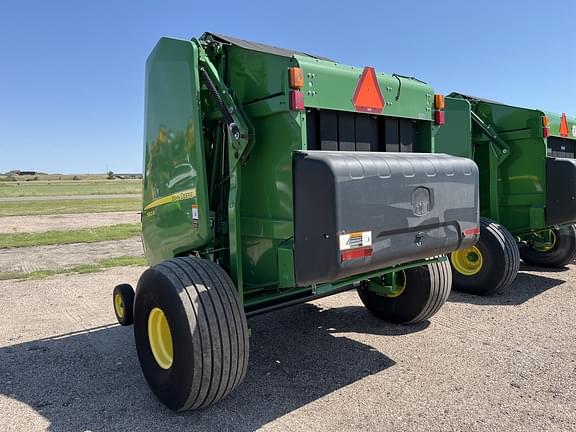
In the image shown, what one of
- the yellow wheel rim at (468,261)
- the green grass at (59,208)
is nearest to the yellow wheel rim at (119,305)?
the yellow wheel rim at (468,261)

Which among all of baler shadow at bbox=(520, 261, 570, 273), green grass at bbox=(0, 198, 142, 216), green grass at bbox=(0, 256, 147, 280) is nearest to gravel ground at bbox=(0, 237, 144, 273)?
green grass at bbox=(0, 256, 147, 280)

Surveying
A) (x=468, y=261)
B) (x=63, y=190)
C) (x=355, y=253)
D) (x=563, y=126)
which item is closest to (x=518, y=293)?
(x=468, y=261)

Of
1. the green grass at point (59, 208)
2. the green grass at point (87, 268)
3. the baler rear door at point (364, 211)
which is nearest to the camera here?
the baler rear door at point (364, 211)

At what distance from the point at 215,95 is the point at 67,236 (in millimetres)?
11085

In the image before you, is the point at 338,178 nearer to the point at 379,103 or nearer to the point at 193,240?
the point at 379,103

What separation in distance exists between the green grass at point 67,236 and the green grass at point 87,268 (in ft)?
11.0

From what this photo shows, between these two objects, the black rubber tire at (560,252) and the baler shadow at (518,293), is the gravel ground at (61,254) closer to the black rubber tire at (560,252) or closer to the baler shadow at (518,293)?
the baler shadow at (518,293)

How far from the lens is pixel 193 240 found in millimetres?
3672

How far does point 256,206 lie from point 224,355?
102 cm

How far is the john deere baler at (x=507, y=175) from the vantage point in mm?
6000

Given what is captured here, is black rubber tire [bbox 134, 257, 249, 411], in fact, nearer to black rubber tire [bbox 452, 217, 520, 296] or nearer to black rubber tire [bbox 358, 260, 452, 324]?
black rubber tire [bbox 358, 260, 452, 324]

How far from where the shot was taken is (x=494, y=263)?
19.5 ft

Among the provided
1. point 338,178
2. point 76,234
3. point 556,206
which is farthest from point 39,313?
point 76,234

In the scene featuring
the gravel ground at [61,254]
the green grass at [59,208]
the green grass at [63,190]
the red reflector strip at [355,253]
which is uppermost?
the green grass at [63,190]
